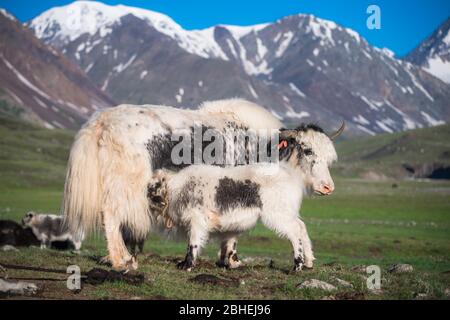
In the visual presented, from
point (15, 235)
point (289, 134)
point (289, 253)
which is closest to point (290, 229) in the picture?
point (289, 134)

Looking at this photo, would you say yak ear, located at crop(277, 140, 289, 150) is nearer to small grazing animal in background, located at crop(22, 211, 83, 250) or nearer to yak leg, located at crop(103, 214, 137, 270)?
yak leg, located at crop(103, 214, 137, 270)

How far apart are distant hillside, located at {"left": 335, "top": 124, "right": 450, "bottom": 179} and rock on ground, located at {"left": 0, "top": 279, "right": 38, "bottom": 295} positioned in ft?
373

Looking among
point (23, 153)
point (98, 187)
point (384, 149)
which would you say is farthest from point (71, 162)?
point (384, 149)

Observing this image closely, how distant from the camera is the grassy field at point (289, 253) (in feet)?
28.8

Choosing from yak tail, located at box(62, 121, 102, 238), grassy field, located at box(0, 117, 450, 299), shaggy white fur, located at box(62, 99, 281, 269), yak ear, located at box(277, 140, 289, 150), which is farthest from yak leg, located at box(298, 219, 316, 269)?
yak tail, located at box(62, 121, 102, 238)

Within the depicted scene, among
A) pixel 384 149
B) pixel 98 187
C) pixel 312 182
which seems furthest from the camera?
pixel 384 149

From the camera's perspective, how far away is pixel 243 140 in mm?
12320

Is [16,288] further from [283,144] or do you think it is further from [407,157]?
[407,157]

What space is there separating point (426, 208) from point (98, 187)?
4626cm

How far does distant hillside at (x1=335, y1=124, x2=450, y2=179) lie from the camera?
415 ft

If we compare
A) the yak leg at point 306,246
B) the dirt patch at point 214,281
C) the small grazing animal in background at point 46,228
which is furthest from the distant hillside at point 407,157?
the dirt patch at point 214,281

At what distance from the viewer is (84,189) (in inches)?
415
